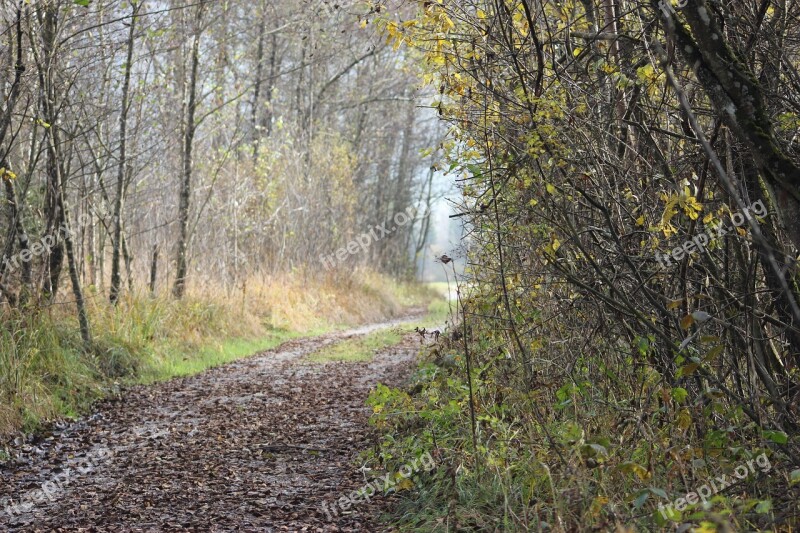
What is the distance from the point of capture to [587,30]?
5637 mm

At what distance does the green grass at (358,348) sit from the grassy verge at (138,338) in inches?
48.5

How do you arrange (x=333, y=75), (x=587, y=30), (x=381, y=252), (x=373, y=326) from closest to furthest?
(x=587, y=30), (x=373, y=326), (x=333, y=75), (x=381, y=252)

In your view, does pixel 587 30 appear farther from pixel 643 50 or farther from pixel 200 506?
pixel 200 506

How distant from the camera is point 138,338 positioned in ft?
32.7

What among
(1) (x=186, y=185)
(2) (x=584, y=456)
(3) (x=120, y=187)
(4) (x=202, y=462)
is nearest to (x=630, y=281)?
(2) (x=584, y=456)

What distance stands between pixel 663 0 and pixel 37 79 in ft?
24.9

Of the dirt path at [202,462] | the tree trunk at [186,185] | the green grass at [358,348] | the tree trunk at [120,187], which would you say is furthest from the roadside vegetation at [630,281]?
the tree trunk at [186,185]

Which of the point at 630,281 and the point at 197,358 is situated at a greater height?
the point at 630,281

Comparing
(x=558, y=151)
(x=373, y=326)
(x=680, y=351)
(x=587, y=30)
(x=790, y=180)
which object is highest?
(x=587, y=30)

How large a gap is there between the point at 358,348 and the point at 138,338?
165 inches

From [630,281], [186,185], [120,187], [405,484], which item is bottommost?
[405,484]

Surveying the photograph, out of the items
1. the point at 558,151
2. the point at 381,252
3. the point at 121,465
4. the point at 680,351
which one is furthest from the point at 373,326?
the point at 680,351

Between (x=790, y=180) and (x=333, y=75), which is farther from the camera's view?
(x=333, y=75)

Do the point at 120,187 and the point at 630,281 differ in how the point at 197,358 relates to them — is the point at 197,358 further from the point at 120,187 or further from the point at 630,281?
the point at 630,281
